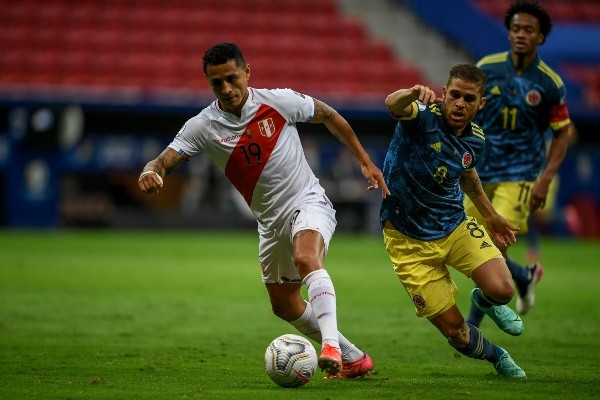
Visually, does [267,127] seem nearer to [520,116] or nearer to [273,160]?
[273,160]

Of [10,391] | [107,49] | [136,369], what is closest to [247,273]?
[136,369]

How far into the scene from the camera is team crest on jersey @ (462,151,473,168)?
672 cm

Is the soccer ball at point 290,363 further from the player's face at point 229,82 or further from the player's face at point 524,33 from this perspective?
the player's face at point 524,33

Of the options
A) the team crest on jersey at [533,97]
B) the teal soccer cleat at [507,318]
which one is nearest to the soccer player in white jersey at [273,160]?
the teal soccer cleat at [507,318]

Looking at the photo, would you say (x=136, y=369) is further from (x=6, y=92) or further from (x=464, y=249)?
(x=6, y=92)

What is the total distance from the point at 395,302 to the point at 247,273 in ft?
11.7

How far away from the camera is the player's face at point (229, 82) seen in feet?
21.3

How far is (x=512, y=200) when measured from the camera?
8.59 m

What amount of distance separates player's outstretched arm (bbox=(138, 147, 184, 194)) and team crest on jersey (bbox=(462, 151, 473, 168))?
70.5 inches

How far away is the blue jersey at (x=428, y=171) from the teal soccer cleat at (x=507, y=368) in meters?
0.87

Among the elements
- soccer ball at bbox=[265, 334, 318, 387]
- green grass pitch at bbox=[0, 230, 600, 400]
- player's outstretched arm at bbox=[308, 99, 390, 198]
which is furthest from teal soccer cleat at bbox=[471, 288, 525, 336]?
soccer ball at bbox=[265, 334, 318, 387]

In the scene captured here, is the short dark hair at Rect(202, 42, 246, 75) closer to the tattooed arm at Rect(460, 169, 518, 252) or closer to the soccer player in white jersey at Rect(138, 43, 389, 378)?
the soccer player in white jersey at Rect(138, 43, 389, 378)

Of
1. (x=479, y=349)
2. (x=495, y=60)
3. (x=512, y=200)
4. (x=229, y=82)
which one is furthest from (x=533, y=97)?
(x=229, y=82)

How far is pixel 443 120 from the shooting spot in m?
6.73
